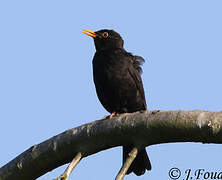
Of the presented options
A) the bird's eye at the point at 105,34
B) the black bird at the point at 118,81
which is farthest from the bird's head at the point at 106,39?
the black bird at the point at 118,81

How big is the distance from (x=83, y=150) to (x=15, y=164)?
2.31ft

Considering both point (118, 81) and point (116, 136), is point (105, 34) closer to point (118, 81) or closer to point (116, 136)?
point (118, 81)

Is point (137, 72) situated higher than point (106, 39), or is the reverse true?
point (106, 39)

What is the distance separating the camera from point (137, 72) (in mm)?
6707

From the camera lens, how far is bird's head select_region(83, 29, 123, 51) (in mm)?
7359

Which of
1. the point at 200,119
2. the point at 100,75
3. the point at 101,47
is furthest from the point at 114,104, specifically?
the point at 200,119

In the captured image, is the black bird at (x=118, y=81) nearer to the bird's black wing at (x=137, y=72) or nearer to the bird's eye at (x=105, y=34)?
the bird's black wing at (x=137, y=72)

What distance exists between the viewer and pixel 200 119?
3.44 m

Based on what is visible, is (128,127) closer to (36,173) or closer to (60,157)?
(60,157)

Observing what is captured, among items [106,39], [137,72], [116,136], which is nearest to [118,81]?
[137,72]

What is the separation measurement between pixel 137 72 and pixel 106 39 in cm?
106

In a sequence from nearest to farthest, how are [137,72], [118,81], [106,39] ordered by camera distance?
[118,81] < [137,72] < [106,39]

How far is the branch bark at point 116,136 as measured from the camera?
3.43m

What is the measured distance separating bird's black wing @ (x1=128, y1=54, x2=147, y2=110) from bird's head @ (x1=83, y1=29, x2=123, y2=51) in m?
0.56
